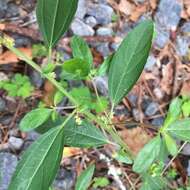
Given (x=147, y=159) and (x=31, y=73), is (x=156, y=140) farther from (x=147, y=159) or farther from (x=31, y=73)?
(x=31, y=73)

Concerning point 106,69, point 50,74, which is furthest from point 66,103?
point 50,74

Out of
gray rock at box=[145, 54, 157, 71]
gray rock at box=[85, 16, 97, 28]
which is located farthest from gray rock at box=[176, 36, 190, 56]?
gray rock at box=[85, 16, 97, 28]

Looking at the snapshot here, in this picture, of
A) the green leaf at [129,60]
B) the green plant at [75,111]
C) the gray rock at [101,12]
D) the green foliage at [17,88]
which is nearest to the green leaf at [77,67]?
the green plant at [75,111]

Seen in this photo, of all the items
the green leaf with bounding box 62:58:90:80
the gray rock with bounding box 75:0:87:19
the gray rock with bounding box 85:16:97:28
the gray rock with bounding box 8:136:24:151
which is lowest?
the gray rock with bounding box 8:136:24:151

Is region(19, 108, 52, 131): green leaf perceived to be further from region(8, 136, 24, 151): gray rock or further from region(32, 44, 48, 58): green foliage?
region(32, 44, 48, 58): green foliage

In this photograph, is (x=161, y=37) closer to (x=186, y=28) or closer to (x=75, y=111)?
(x=186, y=28)

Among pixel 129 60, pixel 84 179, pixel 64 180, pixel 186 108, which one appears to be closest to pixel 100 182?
pixel 64 180
